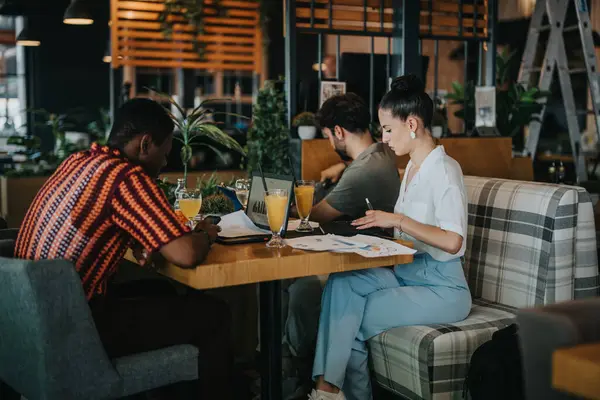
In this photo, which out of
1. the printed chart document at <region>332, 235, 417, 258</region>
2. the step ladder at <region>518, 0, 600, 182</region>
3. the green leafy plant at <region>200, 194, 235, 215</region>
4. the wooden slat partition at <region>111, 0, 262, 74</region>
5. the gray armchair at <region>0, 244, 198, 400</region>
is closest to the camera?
the gray armchair at <region>0, 244, 198, 400</region>

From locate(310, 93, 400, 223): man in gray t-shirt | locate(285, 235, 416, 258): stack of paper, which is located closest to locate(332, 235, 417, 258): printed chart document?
locate(285, 235, 416, 258): stack of paper

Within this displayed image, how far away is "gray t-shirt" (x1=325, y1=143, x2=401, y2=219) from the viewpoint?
3.41m

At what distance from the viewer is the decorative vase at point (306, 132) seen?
191 inches

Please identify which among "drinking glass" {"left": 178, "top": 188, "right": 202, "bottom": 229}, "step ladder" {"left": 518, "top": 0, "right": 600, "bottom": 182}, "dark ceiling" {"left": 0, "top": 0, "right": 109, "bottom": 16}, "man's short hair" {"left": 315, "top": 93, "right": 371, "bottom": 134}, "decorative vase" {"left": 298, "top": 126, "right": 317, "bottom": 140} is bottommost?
"drinking glass" {"left": 178, "top": 188, "right": 202, "bottom": 229}

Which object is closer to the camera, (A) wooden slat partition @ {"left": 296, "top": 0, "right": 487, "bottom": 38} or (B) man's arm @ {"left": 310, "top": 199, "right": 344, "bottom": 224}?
(B) man's arm @ {"left": 310, "top": 199, "right": 344, "bottom": 224}

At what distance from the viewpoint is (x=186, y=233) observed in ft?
7.35

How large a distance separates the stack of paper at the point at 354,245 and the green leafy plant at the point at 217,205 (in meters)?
0.78

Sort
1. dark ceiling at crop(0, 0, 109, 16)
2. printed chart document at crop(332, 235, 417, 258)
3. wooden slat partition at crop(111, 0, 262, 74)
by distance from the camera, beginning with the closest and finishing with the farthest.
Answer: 1. printed chart document at crop(332, 235, 417, 258)
2. dark ceiling at crop(0, 0, 109, 16)
3. wooden slat partition at crop(111, 0, 262, 74)

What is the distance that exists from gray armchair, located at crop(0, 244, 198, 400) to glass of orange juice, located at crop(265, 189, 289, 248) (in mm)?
584

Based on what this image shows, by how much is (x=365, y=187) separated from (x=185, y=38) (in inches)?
233

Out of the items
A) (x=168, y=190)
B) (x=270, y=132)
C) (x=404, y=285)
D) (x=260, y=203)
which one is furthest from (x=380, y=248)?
(x=270, y=132)

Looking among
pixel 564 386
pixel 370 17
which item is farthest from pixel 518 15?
pixel 564 386

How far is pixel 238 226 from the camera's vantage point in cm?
283

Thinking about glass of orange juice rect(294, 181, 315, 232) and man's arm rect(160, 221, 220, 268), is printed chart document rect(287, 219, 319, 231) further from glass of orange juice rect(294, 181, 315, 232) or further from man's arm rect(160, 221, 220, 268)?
man's arm rect(160, 221, 220, 268)
